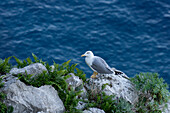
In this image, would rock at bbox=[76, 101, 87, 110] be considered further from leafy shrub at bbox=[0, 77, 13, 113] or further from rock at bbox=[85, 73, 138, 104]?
leafy shrub at bbox=[0, 77, 13, 113]

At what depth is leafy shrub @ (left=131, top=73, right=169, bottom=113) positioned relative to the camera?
46.3 ft

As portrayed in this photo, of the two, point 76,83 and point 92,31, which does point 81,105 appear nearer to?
point 76,83

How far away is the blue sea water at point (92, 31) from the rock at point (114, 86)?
557 cm

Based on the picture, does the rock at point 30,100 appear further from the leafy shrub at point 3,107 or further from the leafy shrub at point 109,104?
the leafy shrub at point 109,104

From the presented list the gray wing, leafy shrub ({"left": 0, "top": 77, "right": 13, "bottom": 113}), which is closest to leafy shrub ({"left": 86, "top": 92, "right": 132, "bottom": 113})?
the gray wing

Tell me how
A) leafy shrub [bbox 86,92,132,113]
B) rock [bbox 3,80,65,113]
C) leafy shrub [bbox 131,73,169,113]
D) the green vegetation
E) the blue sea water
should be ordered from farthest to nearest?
the blue sea water < leafy shrub [bbox 131,73,169,113] < leafy shrub [bbox 86,92,132,113] < the green vegetation < rock [bbox 3,80,65,113]

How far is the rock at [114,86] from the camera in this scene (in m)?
13.8

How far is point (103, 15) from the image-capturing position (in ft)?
81.1

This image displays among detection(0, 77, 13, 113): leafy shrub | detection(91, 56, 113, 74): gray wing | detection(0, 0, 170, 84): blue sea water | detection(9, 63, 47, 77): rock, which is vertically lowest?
detection(0, 0, 170, 84): blue sea water

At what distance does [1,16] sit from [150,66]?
43.4 feet

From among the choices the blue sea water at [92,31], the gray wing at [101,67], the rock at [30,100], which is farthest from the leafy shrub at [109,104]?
the blue sea water at [92,31]

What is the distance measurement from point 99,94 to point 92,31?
1039 cm

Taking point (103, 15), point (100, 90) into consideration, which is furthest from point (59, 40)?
point (100, 90)

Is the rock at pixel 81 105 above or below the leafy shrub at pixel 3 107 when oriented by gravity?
below
